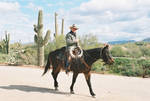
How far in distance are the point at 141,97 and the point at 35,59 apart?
59.5ft

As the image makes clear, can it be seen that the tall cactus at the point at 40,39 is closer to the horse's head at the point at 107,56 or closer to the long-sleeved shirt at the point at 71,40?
the long-sleeved shirt at the point at 71,40

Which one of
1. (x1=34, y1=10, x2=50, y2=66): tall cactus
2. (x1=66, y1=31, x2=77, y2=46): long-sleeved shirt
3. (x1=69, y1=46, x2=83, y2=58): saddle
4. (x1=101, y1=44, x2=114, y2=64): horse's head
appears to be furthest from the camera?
(x1=34, y1=10, x2=50, y2=66): tall cactus

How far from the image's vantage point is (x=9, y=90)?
8.32m

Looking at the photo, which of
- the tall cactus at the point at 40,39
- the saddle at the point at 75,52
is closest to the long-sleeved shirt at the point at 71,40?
the saddle at the point at 75,52

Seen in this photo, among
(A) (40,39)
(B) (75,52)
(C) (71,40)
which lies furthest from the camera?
(A) (40,39)

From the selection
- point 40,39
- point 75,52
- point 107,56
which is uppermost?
point 40,39

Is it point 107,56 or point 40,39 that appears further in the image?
point 40,39

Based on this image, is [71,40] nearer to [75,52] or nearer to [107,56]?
[75,52]

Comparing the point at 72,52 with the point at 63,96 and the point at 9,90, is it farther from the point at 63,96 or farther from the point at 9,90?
the point at 9,90

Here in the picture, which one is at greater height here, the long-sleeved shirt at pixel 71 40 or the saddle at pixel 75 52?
the long-sleeved shirt at pixel 71 40

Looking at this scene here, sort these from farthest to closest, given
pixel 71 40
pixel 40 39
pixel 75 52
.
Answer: pixel 40 39
pixel 71 40
pixel 75 52

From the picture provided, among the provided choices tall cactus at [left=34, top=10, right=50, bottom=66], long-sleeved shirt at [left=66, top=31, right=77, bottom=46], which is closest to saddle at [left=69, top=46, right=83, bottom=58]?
long-sleeved shirt at [left=66, top=31, right=77, bottom=46]

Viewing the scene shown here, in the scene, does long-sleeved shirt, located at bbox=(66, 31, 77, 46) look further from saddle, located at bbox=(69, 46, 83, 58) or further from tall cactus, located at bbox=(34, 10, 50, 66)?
tall cactus, located at bbox=(34, 10, 50, 66)


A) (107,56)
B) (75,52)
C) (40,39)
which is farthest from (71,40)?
(40,39)
